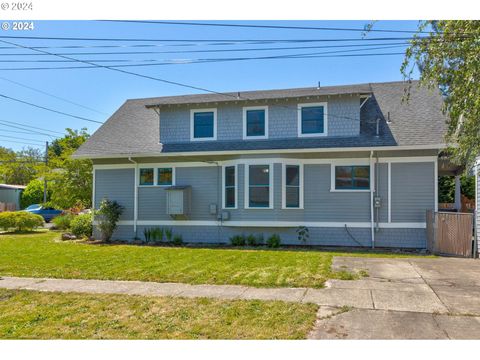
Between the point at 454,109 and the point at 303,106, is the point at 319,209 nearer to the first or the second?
the point at 303,106

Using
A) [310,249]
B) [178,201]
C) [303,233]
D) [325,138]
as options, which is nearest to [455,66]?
[325,138]

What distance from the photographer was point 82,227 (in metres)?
15.1

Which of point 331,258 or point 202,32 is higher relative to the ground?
point 202,32

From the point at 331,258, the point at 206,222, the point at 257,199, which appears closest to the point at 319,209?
the point at 257,199

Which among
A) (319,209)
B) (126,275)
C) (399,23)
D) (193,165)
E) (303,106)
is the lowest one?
(126,275)

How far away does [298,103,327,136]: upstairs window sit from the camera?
13.4 metres

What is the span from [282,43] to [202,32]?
278cm

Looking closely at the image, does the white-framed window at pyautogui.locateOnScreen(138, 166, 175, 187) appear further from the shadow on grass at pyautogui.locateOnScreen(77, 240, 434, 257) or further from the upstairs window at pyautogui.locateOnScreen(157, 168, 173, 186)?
the shadow on grass at pyautogui.locateOnScreen(77, 240, 434, 257)

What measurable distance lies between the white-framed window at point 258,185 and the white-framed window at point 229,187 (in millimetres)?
574

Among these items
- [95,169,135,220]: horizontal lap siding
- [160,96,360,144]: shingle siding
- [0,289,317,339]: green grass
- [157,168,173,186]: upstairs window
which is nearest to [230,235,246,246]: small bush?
[157,168,173,186]: upstairs window

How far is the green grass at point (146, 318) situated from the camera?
4379 mm

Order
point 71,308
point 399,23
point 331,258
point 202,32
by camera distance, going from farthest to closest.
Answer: point 202,32, point 399,23, point 331,258, point 71,308

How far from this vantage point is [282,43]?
12562mm

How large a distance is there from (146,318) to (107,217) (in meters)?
9.80
